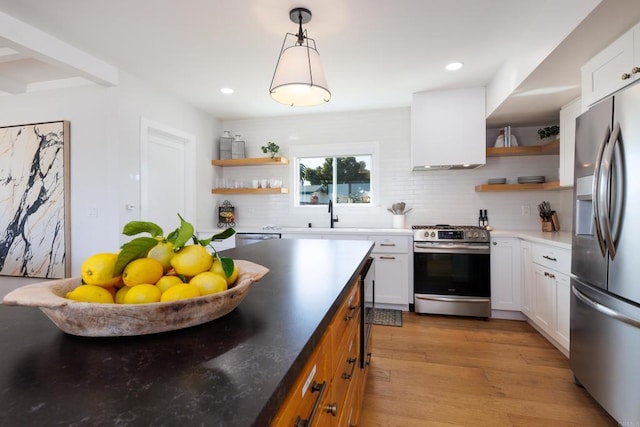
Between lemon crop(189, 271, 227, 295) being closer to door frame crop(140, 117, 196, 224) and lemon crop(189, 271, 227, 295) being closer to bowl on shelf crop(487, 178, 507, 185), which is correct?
door frame crop(140, 117, 196, 224)

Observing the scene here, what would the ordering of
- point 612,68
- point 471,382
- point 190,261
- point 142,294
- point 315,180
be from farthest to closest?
point 315,180, point 471,382, point 612,68, point 190,261, point 142,294

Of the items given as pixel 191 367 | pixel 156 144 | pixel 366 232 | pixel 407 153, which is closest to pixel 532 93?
pixel 407 153

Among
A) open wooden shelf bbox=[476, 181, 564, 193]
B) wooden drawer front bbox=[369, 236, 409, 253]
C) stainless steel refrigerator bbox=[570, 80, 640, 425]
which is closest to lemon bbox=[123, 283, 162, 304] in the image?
stainless steel refrigerator bbox=[570, 80, 640, 425]

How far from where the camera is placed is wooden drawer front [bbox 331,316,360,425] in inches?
41.4

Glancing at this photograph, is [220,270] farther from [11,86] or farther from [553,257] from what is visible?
[11,86]

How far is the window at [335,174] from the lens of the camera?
4.21m

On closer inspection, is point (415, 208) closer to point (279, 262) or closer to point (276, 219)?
point (276, 219)

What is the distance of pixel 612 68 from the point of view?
1.83 meters

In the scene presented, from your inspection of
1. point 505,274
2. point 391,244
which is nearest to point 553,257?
point 505,274

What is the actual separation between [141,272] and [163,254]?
0.27ft

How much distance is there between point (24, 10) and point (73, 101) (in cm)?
114

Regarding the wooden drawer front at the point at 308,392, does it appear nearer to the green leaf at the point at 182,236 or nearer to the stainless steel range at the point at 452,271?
the green leaf at the point at 182,236

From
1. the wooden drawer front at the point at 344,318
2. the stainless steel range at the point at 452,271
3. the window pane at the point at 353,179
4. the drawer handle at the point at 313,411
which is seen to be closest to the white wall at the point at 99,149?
the window pane at the point at 353,179

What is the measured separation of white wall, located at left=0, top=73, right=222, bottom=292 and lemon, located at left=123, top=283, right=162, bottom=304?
2671mm
